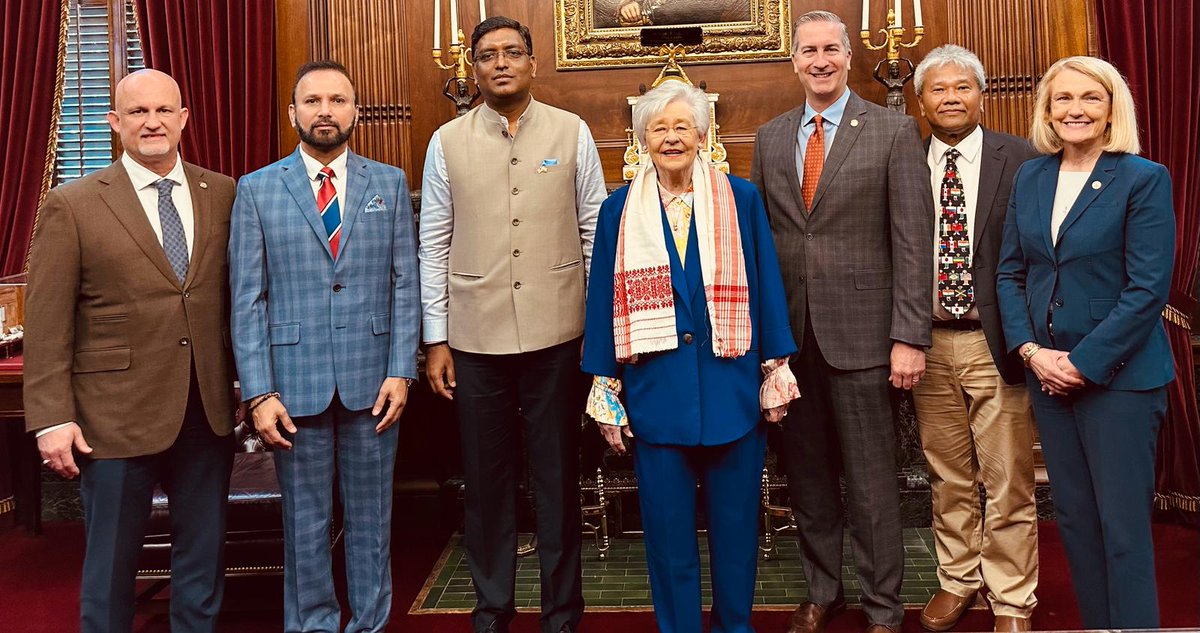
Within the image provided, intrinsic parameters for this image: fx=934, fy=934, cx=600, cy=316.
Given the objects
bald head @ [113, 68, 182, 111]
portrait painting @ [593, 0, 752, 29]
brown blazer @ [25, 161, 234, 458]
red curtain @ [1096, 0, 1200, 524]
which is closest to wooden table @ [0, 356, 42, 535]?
brown blazer @ [25, 161, 234, 458]

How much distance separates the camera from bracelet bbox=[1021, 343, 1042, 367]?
8.22ft

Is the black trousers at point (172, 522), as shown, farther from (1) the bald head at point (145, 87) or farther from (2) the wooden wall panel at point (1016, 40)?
(2) the wooden wall panel at point (1016, 40)

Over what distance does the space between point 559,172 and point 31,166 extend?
2.96 metres

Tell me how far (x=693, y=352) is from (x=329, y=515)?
1.18m

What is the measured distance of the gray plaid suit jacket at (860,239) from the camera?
106 inches

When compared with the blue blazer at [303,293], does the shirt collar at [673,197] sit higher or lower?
higher

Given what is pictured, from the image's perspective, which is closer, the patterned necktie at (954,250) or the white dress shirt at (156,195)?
the white dress shirt at (156,195)

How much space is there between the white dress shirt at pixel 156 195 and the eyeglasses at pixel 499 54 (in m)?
0.90

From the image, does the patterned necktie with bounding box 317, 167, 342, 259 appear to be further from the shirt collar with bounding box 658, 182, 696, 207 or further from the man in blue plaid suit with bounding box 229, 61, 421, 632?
the shirt collar with bounding box 658, 182, 696, 207

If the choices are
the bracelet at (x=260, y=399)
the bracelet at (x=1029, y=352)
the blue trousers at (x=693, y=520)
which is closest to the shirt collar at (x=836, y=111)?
the bracelet at (x=1029, y=352)

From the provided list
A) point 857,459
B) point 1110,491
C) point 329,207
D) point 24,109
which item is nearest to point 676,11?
point 329,207

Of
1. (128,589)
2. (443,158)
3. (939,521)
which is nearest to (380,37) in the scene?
(443,158)

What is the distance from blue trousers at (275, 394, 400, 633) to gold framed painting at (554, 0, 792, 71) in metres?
2.10

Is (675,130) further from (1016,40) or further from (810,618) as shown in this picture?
(1016,40)
